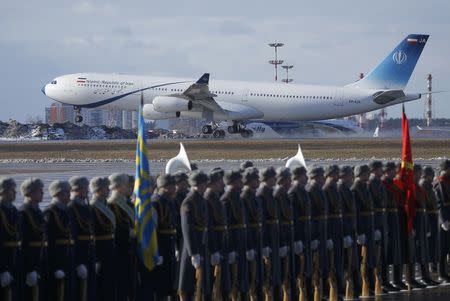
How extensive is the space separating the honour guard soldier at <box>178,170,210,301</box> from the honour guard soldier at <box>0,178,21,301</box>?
1.92 meters

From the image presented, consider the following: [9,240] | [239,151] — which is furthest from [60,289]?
[239,151]

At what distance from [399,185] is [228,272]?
3.56 meters

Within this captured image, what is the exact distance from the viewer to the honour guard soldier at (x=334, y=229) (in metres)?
13.2

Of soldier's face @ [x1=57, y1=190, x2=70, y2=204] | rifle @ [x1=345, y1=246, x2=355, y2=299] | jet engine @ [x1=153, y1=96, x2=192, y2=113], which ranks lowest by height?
rifle @ [x1=345, y1=246, x2=355, y2=299]

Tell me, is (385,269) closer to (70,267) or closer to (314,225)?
(314,225)

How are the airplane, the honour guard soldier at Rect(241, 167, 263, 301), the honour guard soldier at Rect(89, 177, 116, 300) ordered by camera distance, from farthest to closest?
the airplane < the honour guard soldier at Rect(241, 167, 263, 301) < the honour guard soldier at Rect(89, 177, 116, 300)

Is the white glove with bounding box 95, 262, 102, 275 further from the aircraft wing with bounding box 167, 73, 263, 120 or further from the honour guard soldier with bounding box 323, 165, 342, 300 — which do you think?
the aircraft wing with bounding box 167, 73, 263, 120

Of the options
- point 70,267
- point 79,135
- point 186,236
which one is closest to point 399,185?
point 186,236

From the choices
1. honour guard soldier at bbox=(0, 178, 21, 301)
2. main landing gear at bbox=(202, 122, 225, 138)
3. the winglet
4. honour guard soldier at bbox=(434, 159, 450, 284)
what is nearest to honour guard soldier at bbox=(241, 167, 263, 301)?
honour guard soldier at bbox=(0, 178, 21, 301)

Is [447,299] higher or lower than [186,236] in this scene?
lower

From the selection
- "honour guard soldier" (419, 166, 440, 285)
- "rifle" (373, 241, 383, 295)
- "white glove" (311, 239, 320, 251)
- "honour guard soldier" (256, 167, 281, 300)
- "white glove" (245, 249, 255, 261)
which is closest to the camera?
"white glove" (245, 249, 255, 261)

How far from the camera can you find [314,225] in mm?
12922

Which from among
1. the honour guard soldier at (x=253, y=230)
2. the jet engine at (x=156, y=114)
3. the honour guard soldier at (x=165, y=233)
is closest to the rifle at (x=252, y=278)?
the honour guard soldier at (x=253, y=230)

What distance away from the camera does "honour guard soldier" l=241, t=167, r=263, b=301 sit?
1208 cm
